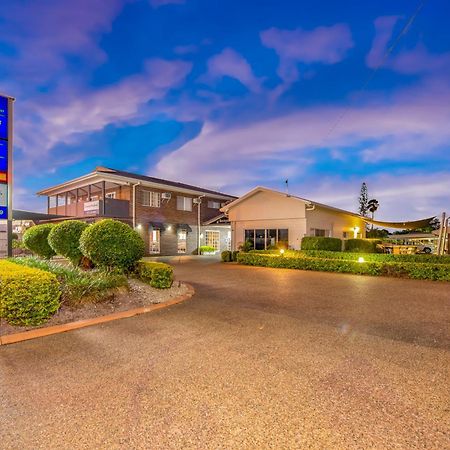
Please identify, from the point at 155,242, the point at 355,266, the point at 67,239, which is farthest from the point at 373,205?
the point at 67,239

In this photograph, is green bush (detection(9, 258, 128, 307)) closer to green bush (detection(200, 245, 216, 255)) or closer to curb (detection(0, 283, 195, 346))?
curb (detection(0, 283, 195, 346))

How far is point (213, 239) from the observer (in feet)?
89.9

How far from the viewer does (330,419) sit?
252 cm

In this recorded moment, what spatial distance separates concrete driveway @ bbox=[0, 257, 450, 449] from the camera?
7.65 feet

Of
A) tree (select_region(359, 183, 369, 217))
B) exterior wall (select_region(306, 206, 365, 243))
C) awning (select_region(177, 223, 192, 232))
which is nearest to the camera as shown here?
exterior wall (select_region(306, 206, 365, 243))

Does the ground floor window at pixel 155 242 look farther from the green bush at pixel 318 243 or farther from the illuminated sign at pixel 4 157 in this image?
the illuminated sign at pixel 4 157

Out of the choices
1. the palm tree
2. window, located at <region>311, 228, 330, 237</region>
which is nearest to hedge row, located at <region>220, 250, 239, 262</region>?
window, located at <region>311, 228, 330, 237</region>

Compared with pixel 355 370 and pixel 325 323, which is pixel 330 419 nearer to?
pixel 355 370

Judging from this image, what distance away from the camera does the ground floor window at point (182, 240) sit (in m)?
24.1

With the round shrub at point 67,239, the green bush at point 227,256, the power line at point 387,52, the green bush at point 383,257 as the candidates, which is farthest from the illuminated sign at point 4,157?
the green bush at point 383,257

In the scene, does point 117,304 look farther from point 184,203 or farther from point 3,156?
point 184,203

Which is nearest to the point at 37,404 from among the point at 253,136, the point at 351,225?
the point at 253,136

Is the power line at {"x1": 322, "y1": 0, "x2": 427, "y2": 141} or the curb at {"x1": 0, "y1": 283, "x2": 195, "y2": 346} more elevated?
the power line at {"x1": 322, "y1": 0, "x2": 427, "y2": 141}

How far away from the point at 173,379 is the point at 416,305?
21.0 feet
